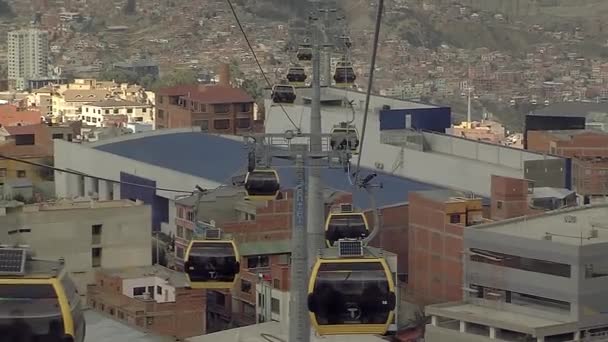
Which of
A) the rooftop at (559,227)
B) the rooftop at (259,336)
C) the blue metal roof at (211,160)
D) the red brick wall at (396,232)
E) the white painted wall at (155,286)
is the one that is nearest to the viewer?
the rooftop at (259,336)

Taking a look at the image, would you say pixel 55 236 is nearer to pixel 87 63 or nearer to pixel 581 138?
pixel 581 138

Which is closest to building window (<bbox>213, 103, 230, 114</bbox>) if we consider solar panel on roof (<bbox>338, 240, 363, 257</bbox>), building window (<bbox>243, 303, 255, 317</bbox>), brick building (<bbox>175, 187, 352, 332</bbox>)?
brick building (<bbox>175, 187, 352, 332</bbox>)

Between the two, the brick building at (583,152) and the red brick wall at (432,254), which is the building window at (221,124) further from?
the red brick wall at (432,254)

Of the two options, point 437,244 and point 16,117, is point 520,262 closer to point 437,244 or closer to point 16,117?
point 437,244

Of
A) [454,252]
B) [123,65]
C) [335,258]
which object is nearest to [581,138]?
[454,252]

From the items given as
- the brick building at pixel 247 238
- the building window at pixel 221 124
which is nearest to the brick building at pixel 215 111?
the building window at pixel 221 124

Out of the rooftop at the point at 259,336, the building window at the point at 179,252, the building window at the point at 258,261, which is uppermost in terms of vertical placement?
the building window at the point at 258,261
